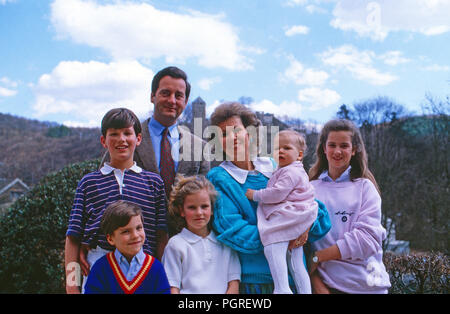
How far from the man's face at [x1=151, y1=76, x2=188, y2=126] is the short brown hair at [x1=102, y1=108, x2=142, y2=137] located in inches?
17.2

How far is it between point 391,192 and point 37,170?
25.2m

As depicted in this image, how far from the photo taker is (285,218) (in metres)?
2.58

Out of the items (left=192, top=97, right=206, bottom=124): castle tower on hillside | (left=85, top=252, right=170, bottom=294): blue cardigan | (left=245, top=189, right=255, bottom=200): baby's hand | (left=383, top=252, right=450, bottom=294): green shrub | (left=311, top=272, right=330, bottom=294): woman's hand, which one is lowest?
(left=383, top=252, right=450, bottom=294): green shrub

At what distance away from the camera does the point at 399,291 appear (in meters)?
5.40

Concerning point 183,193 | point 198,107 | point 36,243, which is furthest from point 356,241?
point 198,107

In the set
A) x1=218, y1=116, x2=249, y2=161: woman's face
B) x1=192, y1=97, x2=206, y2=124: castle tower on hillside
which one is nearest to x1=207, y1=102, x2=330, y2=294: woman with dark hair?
x1=218, y1=116, x2=249, y2=161: woman's face

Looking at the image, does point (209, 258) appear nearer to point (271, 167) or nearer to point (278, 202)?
point (278, 202)

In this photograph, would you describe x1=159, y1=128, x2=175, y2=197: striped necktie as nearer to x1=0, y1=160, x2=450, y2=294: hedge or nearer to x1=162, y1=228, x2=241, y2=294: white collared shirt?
x1=162, y1=228, x2=241, y2=294: white collared shirt

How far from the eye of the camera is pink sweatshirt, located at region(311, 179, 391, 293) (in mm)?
2641

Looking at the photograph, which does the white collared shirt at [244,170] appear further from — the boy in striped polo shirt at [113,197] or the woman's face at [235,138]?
the boy in striped polo shirt at [113,197]

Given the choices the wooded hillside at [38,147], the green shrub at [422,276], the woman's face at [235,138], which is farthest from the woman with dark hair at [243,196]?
the wooded hillside at [38,147]

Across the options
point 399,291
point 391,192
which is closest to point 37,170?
point 391,192

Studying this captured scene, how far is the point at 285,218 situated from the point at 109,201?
1.28m
